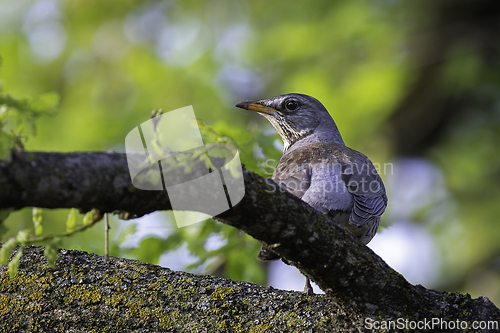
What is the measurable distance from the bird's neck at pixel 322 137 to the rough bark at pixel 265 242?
292 cm

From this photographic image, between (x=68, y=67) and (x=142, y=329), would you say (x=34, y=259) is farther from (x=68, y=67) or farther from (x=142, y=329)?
(x=68, y=67)

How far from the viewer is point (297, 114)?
238 inches

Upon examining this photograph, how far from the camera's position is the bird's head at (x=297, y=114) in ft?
19.3

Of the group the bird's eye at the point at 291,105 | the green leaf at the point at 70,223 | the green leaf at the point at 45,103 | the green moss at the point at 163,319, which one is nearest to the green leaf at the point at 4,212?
the green leaf at the point at 45,103

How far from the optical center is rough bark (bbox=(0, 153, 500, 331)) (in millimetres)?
1653

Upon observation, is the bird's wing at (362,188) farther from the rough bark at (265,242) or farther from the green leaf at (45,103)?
the green leaf at (45,103)

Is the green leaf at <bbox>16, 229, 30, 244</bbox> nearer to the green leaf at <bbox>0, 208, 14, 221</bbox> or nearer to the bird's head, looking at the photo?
the green leaf at <bbox>0, 208, 14, 221</bbox>

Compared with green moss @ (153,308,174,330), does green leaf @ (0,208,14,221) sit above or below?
below

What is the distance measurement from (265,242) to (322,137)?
3.71 metres

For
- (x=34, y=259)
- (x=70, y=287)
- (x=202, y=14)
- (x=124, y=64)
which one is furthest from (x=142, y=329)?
(x=202, y=14)

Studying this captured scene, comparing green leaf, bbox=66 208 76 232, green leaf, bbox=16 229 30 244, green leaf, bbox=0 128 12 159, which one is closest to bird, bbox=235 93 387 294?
green leaf, bbox=66 208 76 232

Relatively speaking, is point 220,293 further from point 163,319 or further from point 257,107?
point 257,107

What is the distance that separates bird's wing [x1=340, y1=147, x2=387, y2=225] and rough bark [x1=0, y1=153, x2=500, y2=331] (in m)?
1.23

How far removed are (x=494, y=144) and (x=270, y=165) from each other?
16.0ft
